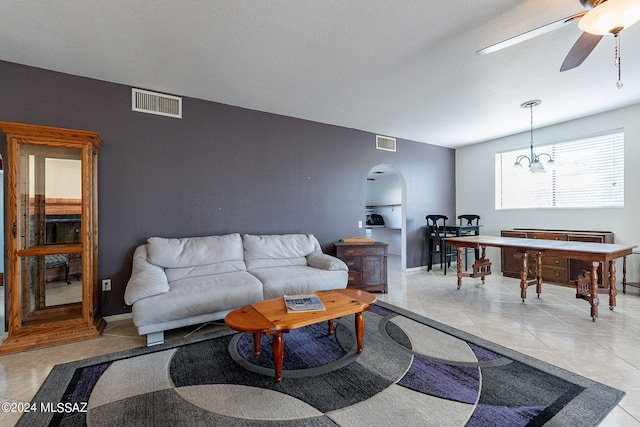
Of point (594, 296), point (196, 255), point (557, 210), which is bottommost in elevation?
point (594, 296)

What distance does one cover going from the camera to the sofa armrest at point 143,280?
7.87 feet

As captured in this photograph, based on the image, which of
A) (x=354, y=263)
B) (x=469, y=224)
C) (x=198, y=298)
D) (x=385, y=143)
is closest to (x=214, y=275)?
(x=198, y=298)

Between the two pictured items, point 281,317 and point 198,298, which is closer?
point 281,317

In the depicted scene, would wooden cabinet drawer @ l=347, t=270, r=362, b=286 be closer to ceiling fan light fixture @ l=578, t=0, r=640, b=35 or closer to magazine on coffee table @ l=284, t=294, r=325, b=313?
magazine on coffee table @ l=284, t=294, r=325, b=313

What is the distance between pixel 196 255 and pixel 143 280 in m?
0.69

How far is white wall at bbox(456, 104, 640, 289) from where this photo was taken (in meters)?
3.94

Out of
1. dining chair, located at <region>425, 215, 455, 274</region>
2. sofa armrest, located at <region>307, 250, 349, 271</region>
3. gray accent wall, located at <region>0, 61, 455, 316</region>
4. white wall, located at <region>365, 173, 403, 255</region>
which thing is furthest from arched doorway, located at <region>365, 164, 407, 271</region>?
sofa armrest, located at <region>307, 250, 349, 271</region>

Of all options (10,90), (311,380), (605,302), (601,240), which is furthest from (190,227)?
(601,240)

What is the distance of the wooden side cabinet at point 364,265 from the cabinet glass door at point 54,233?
2.90 meters

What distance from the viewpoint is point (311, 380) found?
6.30 ft

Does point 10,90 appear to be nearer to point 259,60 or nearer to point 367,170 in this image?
point 259,60

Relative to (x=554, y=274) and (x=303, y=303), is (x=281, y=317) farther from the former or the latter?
(x=554, y=274)

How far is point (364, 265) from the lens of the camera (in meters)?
4.05

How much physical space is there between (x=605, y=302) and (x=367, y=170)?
3.59 meters
